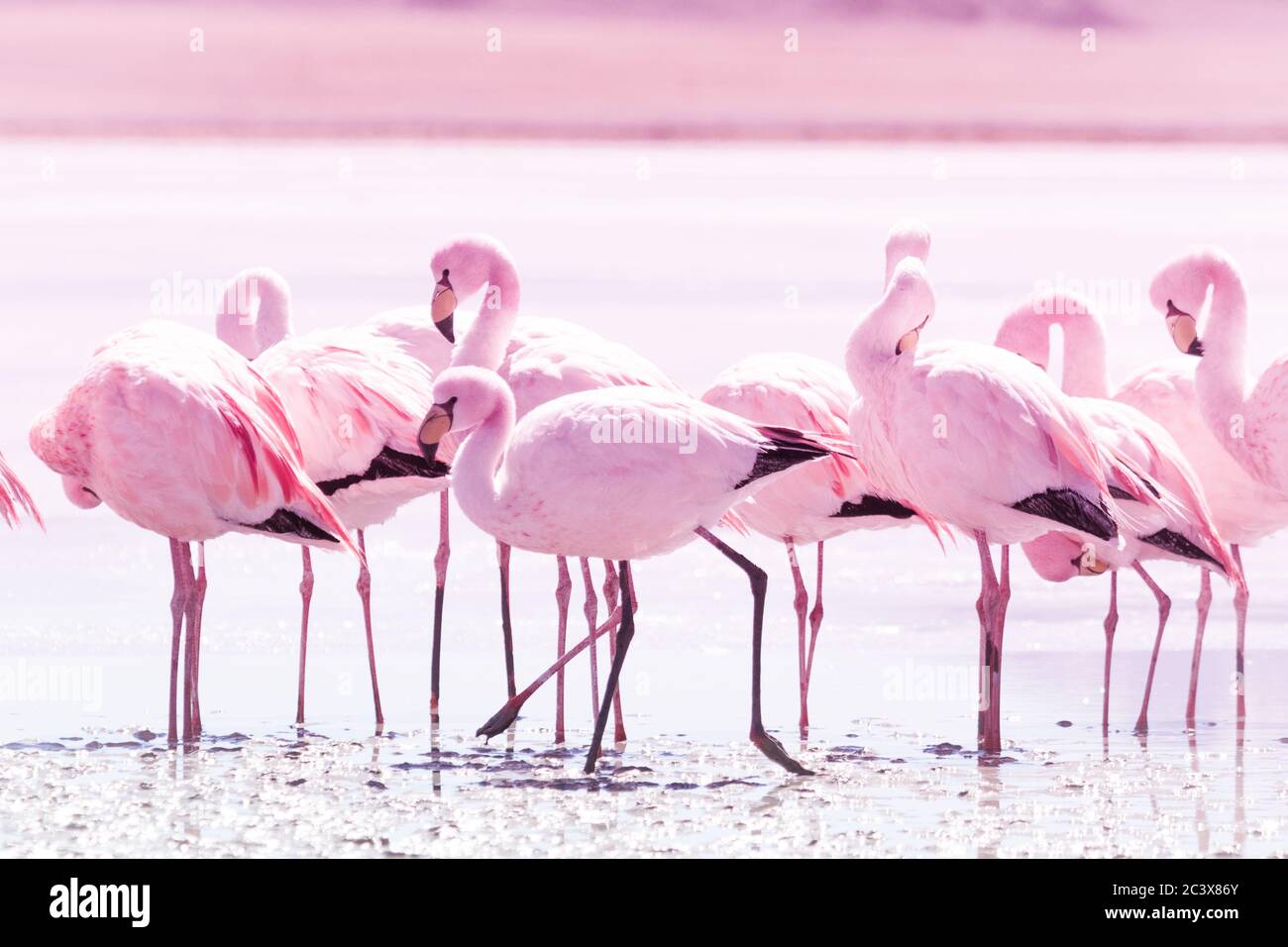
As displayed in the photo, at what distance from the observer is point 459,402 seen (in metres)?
5.92

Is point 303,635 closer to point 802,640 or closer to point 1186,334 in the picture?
point 802,640

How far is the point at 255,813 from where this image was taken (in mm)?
5172

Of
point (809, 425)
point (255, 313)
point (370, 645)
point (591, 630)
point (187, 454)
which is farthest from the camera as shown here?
point (255, 313)

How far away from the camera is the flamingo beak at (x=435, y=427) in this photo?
5875 mm

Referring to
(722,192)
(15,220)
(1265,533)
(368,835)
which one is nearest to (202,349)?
(368,835)

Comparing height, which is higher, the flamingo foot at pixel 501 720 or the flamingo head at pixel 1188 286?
the flamingo head at pixel 1188 286

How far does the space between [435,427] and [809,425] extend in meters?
1.56

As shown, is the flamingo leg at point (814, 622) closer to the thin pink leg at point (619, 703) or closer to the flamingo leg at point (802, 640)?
the flamingo leg at point (802, 640)

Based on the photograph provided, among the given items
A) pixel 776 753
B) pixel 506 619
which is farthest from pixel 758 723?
pixel 506 619

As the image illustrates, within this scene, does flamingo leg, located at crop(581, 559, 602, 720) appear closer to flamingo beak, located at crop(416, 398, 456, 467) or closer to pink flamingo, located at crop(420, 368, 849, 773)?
pink flamingo, located at crop(420, 368, 849, 773)

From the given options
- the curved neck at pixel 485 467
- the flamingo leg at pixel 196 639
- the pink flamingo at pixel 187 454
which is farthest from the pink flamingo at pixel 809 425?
the flamingo leg at pixel 196 639

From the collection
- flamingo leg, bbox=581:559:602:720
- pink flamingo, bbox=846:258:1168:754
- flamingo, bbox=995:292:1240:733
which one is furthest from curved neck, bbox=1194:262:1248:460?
flamingo leg, bbox=581:559:602:720
